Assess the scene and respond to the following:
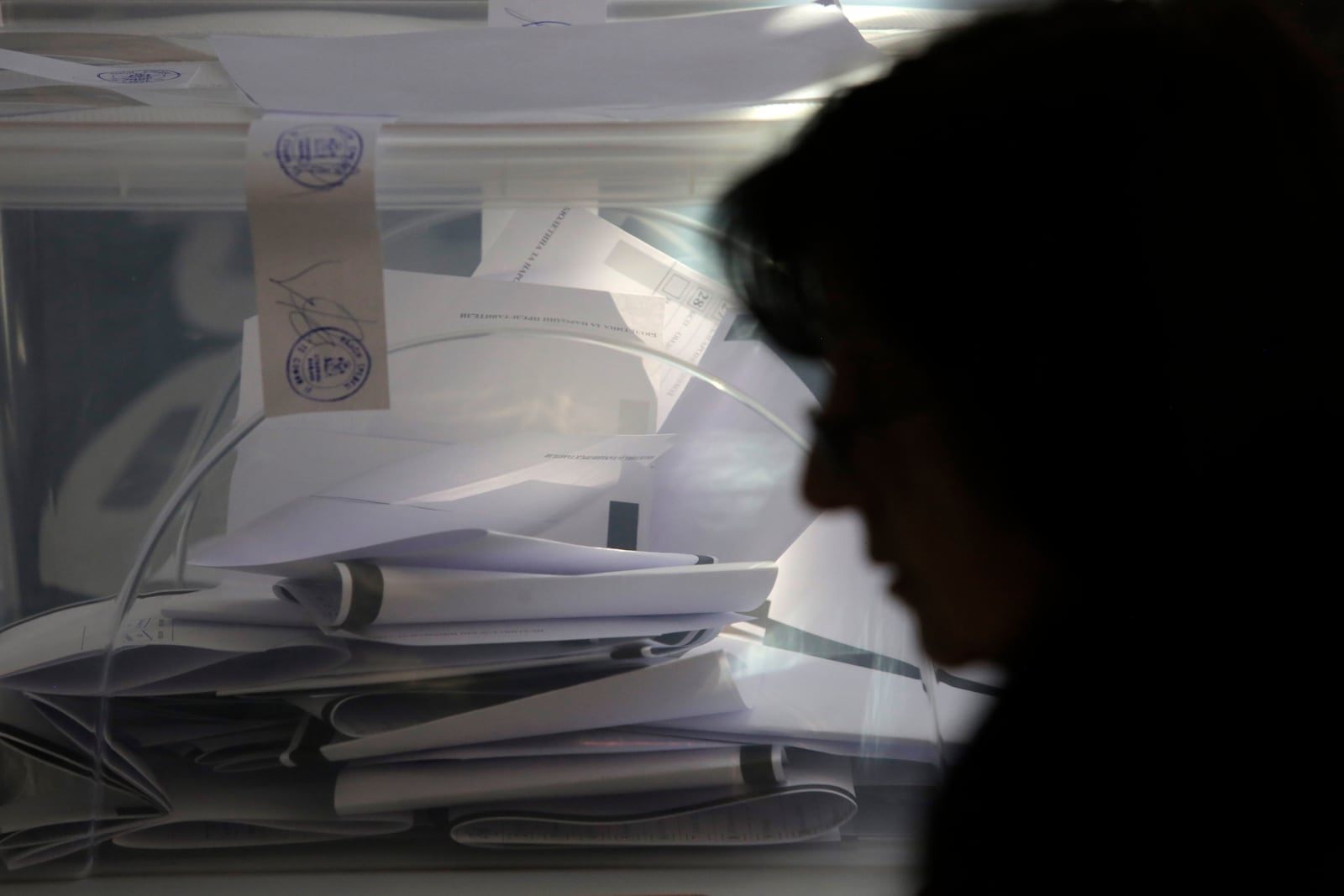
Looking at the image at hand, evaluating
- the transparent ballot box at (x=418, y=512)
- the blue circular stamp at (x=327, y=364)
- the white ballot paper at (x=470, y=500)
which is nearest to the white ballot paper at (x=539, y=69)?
the transparent ballot box at (x=418, y=512)

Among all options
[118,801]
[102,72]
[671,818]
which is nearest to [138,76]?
[102,72]

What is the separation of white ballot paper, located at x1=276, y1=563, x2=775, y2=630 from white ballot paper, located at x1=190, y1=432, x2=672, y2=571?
0.02 meters

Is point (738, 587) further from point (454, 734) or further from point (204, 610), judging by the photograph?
point (204, 610)

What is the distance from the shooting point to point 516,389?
0.72 meters

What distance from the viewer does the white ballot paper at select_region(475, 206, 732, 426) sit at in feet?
2.35

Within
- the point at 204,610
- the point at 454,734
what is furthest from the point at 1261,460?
the point at 204,610

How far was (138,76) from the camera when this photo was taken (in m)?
0.61

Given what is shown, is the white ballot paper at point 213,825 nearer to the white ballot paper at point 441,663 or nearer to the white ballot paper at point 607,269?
the white ballot paper at point 441,663

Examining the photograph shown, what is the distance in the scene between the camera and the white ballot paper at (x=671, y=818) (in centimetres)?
60

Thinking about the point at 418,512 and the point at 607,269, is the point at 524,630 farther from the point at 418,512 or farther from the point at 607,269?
the point at 607,269

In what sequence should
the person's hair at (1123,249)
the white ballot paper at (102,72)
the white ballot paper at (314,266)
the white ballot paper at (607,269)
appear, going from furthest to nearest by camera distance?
the white ballot paper at (607,269), the white ballot paper at (102,72), the white ballot paper at (314,266), the person's hair at (1123,249)
